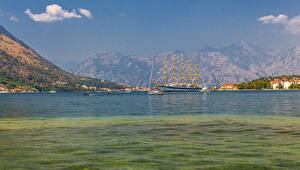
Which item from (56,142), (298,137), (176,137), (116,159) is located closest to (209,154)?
(116,159)

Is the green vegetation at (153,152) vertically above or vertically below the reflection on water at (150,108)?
above

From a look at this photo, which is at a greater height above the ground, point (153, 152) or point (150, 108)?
point (153, 152)

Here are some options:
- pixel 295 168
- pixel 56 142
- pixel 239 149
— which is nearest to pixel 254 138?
pixel 239 149

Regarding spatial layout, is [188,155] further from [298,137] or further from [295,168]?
[298,137]

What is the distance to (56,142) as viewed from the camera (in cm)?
2109

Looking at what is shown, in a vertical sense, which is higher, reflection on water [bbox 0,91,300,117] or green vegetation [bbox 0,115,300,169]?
green vegetation [bbox 0,115,300,169]

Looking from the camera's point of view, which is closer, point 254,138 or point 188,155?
point 188,155

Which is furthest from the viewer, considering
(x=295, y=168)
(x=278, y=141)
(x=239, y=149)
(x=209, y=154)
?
(x=278, y=141)

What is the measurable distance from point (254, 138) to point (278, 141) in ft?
6.46

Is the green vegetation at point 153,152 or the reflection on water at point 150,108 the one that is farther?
the reflection on water at point 150,108

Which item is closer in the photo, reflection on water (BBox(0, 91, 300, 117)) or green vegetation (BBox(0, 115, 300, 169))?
green vegetation (BBox(0, 115, 300, 169))

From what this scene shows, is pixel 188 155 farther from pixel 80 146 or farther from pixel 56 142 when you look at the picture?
pixel 56 142

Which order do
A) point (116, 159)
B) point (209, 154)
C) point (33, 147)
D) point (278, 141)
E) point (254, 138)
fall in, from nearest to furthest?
point (116, 159) → point (209, 154) → point (33, 147) → point (278, 141) → point (254, 138)

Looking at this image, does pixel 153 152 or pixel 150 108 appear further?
pixel 150 108
